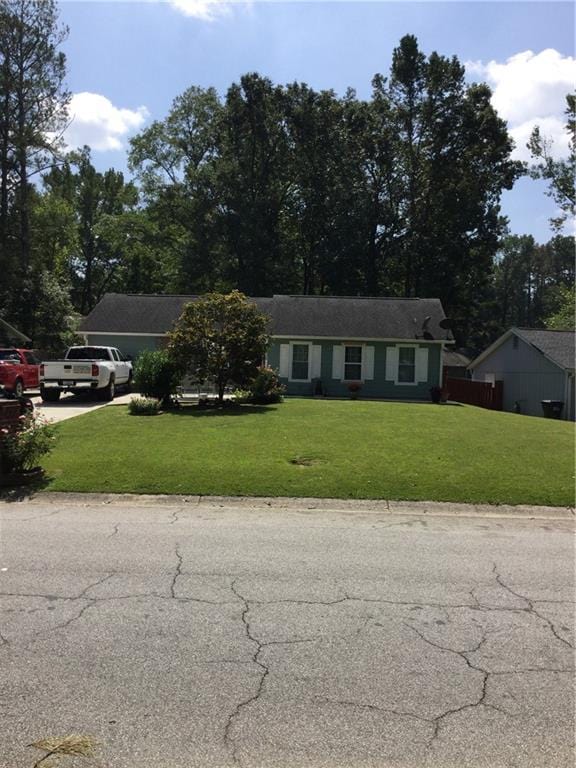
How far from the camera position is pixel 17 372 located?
21.2 meters

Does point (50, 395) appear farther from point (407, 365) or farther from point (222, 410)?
point (407, 365)

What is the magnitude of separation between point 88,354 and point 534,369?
20.8 m

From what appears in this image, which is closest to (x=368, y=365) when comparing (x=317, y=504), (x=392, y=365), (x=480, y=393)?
(x=392, y=365)

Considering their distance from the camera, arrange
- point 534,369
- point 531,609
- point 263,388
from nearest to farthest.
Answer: point 531,609, point 263,388, point 534,369

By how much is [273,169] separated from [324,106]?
6.31 m

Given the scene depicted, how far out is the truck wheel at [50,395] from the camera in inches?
789

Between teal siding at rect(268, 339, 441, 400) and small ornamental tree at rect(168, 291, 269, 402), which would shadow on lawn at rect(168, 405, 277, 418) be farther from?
teal siding at rect(268, 339, 441, 400)

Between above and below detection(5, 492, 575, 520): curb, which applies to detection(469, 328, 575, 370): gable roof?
above

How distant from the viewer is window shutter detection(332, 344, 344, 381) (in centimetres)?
2712

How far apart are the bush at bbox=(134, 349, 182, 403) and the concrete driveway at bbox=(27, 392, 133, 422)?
5.45 feet

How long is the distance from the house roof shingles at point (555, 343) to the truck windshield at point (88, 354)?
1994 centimetres

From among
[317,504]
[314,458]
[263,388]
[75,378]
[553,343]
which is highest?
[553,343]

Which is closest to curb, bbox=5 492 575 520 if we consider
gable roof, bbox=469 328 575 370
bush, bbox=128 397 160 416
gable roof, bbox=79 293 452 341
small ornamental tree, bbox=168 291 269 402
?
bush, bbox=128 397 160 416

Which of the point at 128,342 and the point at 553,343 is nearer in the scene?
the point at 128,342
